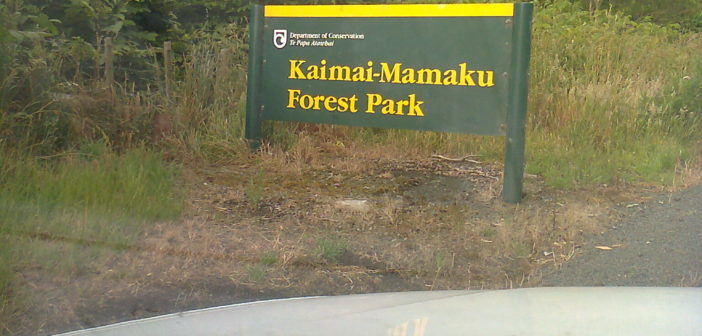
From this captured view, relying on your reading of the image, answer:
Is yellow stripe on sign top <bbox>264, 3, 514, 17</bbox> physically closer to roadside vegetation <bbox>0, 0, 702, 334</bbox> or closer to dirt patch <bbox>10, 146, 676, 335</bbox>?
roadside vegetation <bbox>0, 0, 702, 334</bbox>

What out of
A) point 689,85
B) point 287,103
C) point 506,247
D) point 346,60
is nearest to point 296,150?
point 287,103

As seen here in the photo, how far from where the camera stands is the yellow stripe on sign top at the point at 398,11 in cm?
707

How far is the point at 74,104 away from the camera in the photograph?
779cm

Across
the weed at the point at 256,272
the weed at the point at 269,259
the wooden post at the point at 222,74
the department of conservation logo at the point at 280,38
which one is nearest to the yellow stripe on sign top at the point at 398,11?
the department of conservation logo at the point at 280,38

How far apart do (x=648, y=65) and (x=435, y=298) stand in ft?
28.5

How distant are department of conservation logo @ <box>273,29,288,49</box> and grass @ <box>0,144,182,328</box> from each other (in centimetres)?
182

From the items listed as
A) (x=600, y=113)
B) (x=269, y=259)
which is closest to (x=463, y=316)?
(x=269, y=259)

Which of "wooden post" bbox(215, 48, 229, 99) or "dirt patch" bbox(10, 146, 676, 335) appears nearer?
"dirt patch" bbox(10, 146, 676, 335)

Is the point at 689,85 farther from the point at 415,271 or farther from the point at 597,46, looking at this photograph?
the point at 415,271

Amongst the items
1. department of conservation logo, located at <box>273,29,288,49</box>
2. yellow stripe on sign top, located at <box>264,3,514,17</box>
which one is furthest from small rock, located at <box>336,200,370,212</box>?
department of conservation logo, located at <box>273,29,288,49</box>

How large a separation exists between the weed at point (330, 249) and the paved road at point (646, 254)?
1.32 metres

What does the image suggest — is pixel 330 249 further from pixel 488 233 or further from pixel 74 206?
pixel 74 206

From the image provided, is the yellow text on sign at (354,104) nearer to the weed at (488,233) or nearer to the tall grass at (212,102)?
the tall grass at (212,102)

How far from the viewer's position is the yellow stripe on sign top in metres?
7.07
